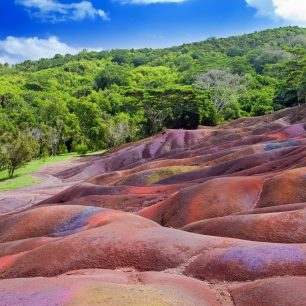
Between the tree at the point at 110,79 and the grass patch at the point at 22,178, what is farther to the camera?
the tree at the point at 110,79

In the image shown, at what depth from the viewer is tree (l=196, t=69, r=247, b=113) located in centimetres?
10075

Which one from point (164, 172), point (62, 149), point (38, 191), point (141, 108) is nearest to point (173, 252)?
point (164, 172)

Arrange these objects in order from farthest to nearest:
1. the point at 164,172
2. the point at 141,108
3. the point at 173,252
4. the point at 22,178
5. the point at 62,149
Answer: the point at 62,149 < the point at 141,108 < the point at 22,178 < the point at 164,172 < the point at 173,252

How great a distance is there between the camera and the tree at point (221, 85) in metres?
101

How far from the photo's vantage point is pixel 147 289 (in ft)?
30.3

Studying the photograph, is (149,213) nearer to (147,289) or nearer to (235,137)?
(147,289)

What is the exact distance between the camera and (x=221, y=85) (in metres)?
108

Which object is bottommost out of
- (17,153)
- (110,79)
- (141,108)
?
(17,153)

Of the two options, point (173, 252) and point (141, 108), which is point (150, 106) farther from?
point (173, 252)

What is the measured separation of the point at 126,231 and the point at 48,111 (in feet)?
341

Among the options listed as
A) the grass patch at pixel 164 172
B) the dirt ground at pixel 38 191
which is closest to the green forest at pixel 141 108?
the dirt ground at pixel 38 191

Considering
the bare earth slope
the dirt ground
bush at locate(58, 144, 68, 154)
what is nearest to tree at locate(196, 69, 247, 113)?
bush at locate(58, 144, 68, 154)

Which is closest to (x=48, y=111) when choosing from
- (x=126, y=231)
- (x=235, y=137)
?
(x=235, y=137)

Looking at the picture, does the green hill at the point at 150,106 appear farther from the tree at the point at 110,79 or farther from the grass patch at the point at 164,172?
the grass patch at the point at 164,172
